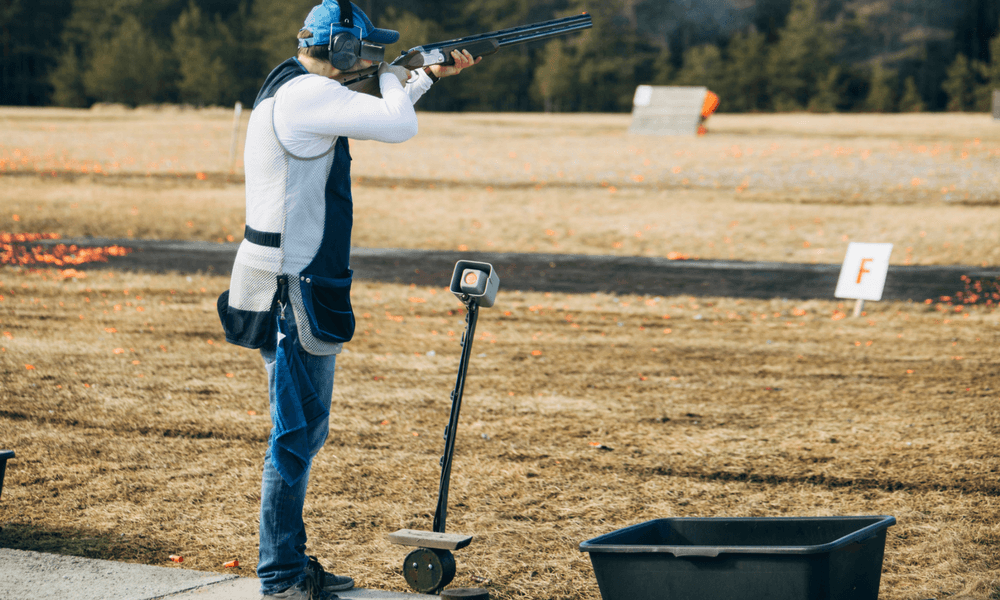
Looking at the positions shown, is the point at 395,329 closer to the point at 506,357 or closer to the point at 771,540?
the point at 506,357

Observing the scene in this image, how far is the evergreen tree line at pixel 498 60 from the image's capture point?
224ft

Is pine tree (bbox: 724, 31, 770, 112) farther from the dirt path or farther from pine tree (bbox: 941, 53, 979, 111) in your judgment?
the dirt path

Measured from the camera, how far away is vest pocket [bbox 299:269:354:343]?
346 centimetres

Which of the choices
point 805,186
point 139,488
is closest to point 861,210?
point 805,186

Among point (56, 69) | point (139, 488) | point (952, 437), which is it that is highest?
point (56, 69)

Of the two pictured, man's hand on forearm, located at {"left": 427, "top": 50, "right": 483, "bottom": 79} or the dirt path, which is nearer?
man's hand on forearm, located at {"left": 427, "top": 50, "right": 483, "bottom": 79}

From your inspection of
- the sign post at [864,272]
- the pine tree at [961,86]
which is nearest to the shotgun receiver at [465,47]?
the sign post at [864,272]

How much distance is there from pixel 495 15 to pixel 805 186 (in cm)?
6539

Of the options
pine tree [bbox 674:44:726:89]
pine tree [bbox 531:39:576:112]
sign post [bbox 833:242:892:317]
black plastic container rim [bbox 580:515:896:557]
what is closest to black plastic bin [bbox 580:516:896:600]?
black plastic container rim [bbox 580:515:896:557]

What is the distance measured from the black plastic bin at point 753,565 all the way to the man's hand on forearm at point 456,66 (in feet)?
6.25

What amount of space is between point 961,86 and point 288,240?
8391cm

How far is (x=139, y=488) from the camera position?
5.17m

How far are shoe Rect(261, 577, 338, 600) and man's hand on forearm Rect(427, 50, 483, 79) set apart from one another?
6.45 ft

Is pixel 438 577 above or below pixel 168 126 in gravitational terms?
below
